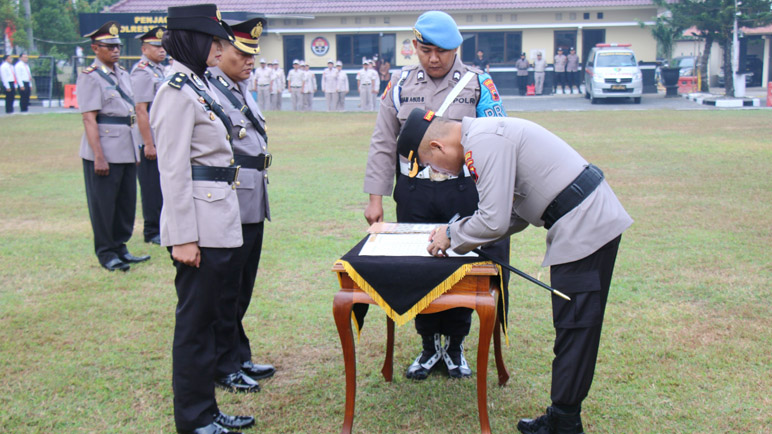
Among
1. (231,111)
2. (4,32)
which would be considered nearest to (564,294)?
(231,111)

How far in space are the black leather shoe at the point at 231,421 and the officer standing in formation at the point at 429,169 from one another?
958mm

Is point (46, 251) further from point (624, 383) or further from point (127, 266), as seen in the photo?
point (624, 383)

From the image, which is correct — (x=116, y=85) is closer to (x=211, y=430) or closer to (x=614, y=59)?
(x=211, y=430)

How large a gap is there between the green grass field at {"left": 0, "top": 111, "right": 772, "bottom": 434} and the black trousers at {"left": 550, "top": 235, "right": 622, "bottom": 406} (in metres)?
0.46

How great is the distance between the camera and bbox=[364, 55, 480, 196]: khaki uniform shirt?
3.76 m

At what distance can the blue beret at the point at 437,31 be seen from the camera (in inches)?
141

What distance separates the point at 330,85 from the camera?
24.8m

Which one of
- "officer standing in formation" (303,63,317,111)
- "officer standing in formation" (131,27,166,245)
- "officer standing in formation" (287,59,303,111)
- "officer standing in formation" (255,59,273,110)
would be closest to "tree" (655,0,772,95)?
"officer standing in formation" (303,63,317,111)

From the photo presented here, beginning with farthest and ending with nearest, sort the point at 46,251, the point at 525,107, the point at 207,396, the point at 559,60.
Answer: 1. the point at 559,60
2. the point at 525,107
3. the point at 46,251
4. the point at 207,396

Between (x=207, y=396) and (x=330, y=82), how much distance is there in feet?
72.8

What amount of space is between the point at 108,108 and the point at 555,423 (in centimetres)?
478

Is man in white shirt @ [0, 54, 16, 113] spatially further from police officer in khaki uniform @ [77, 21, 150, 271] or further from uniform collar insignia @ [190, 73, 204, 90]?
uniform collar insignia @ [190, 73, 204, 90]

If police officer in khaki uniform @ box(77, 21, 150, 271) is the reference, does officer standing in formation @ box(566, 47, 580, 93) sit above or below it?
above

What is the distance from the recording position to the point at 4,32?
35.1 meters
